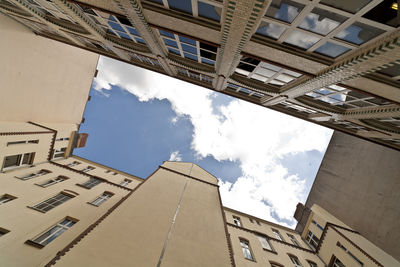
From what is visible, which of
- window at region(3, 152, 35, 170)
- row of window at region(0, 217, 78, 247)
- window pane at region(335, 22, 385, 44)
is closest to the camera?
window pane at region(335, 22, 385, 44)

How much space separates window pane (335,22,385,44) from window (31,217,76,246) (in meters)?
17.0

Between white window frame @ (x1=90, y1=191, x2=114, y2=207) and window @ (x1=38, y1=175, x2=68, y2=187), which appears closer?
window @ (x1=38, y1=175, x2=68, y2=187)

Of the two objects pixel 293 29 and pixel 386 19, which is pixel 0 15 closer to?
pixel 293 29

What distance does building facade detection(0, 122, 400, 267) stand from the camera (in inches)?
280

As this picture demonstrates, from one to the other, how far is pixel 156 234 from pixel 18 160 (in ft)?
55.6

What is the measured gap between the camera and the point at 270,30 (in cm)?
705

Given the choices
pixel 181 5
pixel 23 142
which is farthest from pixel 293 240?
pixel 23 142

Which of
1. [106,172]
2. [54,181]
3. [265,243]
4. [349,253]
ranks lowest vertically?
[106,172]

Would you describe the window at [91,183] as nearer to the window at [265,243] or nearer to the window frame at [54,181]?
the window frame at [54,181]

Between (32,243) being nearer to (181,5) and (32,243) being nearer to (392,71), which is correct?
(181,5)

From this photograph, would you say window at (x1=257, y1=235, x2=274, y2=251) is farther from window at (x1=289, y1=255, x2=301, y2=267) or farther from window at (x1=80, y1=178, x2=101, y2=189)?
window at (x1=80, y1=178, x2=101, y2=189)

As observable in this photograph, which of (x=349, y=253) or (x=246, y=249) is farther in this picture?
(x=246, y=249)

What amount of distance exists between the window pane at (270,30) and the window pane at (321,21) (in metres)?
0.80

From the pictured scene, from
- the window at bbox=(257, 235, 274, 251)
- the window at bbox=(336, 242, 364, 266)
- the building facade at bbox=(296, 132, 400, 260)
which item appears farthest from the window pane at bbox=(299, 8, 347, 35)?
the building facade at bbox=(296, 132, 400, 260)
